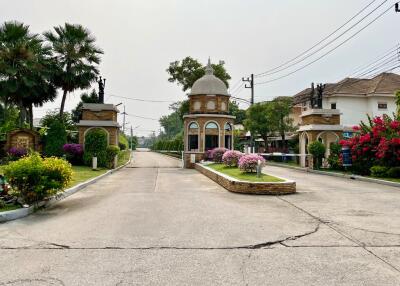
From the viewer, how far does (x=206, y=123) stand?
111ft

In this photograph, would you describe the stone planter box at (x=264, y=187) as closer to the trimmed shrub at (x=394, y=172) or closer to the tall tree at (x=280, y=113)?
the trimmed shrub at (x=394, y=172)

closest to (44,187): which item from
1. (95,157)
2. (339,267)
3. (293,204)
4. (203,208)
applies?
(203,208)

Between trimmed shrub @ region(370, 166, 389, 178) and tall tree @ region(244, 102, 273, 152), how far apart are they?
22327mm

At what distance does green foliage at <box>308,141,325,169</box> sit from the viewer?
27.3m

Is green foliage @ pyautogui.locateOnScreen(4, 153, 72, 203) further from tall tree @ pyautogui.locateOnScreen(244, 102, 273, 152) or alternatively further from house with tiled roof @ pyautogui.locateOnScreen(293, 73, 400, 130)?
house with tiled roof @ pyautogui.locateOnScreen(293, 73, 400, 130)

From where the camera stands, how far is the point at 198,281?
498 cm

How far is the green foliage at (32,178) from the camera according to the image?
10289 mm

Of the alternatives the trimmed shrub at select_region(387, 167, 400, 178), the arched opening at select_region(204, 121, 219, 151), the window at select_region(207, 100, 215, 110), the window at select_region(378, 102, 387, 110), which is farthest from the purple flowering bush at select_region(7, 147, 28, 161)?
the window at select_region(378, 102, 387, 110)

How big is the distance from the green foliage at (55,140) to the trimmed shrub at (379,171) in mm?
20228

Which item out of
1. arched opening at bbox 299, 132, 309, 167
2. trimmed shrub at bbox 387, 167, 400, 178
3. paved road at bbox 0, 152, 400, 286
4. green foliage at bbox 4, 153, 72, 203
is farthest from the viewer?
arched opening at bbox 299, 132, 309, 167

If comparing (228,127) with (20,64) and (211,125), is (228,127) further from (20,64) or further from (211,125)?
(20,64)

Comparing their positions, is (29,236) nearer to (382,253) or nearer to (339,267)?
(339,267)

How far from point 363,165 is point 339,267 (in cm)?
1797

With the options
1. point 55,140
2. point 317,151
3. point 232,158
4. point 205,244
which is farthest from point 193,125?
point 205,244
